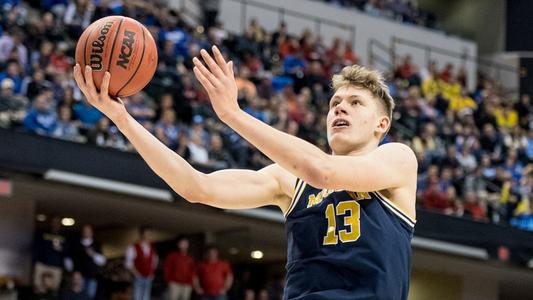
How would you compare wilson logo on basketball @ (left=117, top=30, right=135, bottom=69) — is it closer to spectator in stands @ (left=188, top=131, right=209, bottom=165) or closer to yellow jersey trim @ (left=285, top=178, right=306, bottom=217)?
yellow jersey trim @ (left=285, top=178, right=306, bottom=217)

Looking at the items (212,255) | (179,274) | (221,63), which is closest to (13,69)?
(179,274)

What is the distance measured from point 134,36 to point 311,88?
16.6 meters

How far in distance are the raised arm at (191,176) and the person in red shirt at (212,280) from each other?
35.8 feet

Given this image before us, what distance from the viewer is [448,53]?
29.2m

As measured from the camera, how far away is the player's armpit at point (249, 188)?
4.82 meters

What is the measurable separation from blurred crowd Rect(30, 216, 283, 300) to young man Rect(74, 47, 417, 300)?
982cm

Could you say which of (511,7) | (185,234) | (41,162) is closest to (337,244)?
(41,162)

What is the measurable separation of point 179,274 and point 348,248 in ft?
38.0

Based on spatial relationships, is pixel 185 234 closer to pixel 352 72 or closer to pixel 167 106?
pixel 167 106

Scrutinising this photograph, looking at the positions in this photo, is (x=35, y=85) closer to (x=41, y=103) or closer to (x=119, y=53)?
(x=41, y=103)

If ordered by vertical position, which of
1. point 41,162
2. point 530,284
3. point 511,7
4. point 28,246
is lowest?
point 530,284

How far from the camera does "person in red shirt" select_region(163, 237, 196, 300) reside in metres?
15.8

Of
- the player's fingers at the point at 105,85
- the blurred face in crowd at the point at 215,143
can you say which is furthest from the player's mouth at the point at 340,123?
the blurred face in crowd at the point at 215,143

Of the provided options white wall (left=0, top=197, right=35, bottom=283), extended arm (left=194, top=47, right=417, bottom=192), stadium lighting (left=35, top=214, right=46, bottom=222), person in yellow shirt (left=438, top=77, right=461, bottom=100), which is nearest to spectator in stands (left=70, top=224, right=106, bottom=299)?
white wall (left=0, top=197, right=35, bottom=283)
